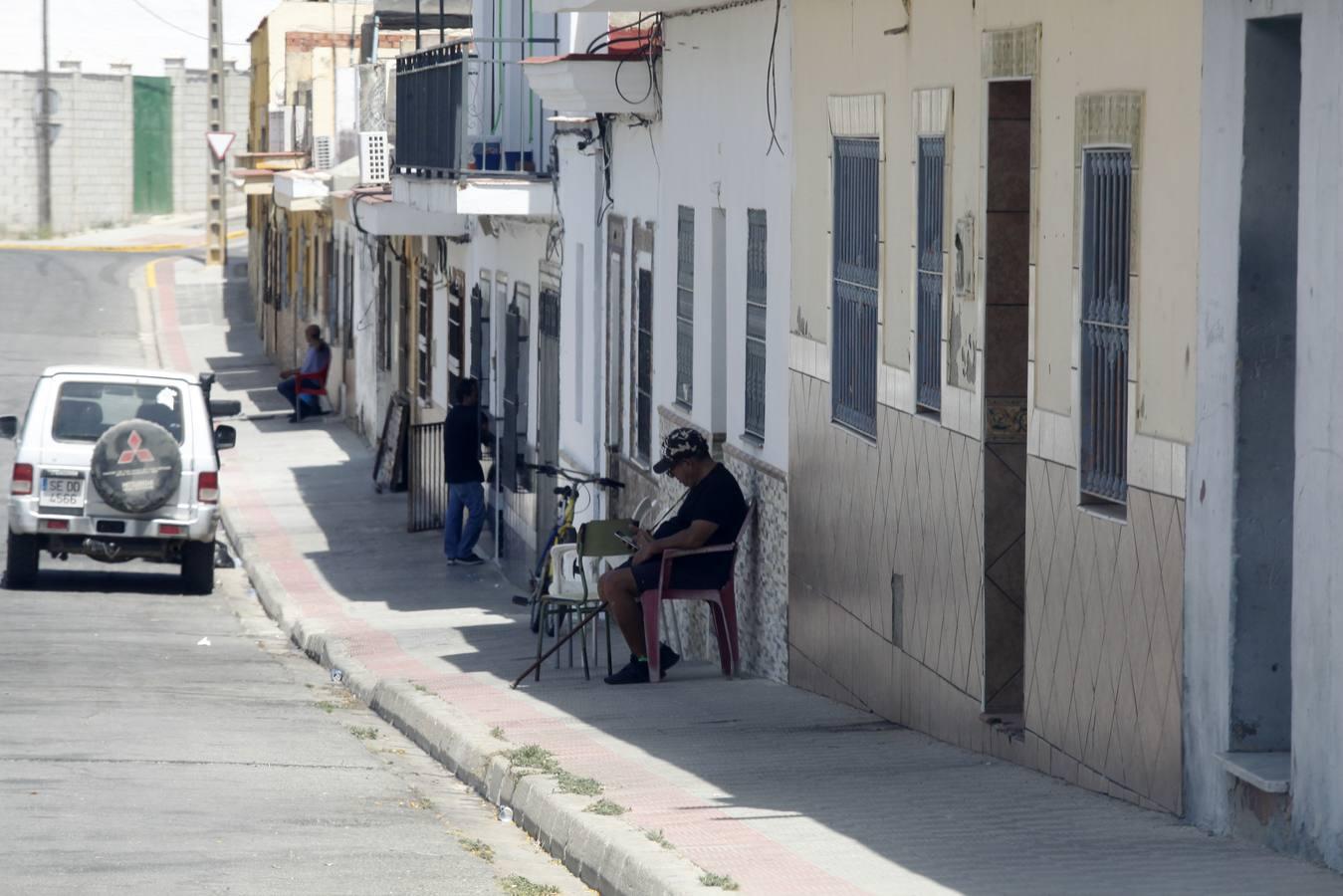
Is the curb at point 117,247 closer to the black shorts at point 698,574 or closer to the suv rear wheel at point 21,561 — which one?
the suv rear wheel at point 21,561

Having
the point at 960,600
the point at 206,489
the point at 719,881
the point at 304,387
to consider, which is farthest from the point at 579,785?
the point at 304,387

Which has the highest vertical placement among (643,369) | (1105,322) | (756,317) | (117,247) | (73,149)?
(73,149)

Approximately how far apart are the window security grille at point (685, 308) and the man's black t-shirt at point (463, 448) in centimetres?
531

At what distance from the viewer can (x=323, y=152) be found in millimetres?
35250

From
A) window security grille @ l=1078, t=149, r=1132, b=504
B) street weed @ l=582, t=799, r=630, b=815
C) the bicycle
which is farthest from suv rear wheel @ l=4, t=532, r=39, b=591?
window security grille @ l=1078, t=149, r=1132, b=504

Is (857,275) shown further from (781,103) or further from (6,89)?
(6,89)

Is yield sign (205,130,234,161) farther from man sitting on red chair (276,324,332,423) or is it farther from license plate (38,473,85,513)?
license plate (38,473,85,513)

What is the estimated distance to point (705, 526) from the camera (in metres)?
12.0

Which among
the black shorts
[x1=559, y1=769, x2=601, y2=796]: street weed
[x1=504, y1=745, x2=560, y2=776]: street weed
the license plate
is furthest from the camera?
the license plate

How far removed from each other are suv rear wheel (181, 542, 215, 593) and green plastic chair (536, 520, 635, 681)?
17.5ft

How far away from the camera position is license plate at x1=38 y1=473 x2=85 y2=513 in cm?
1731

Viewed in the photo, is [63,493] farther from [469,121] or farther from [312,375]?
[312,375]

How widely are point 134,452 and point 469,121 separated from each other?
13.6 feet

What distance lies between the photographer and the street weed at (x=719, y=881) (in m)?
6.75
